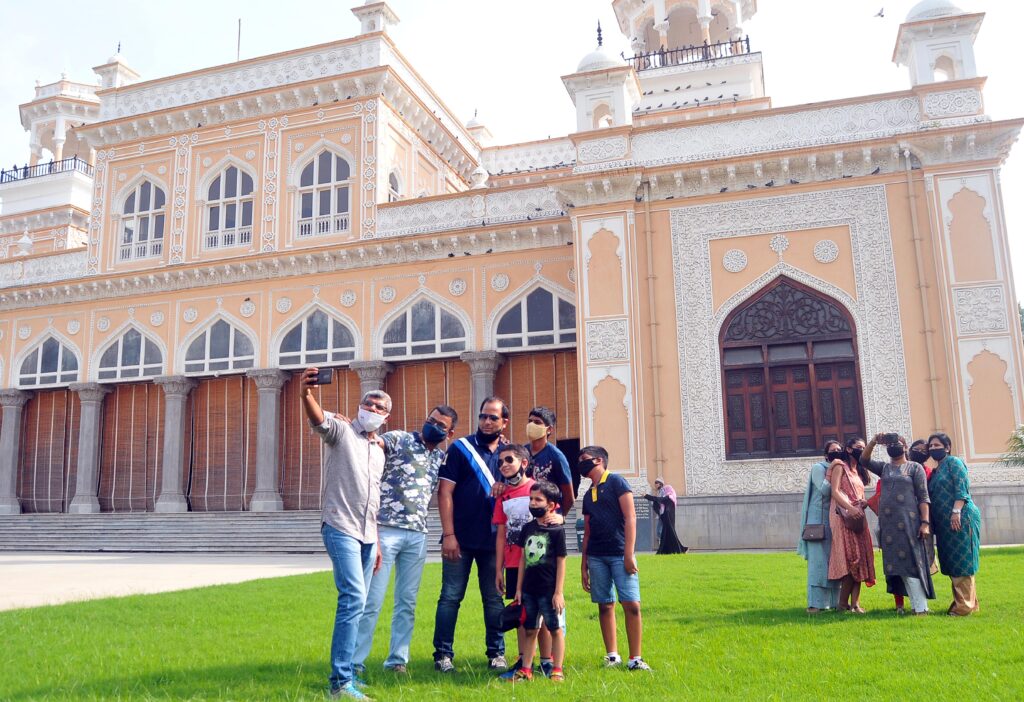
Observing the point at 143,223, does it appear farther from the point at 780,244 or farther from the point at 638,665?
the point at 638,665

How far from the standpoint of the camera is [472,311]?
1953cm

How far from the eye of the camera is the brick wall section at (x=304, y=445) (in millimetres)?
20625

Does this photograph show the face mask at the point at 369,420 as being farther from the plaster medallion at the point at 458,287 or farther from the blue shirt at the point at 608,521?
the plaster medallion at the point at 458,287

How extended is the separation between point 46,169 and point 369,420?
30597 mm

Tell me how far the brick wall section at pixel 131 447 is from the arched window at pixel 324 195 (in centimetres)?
605

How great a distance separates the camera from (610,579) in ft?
18.1

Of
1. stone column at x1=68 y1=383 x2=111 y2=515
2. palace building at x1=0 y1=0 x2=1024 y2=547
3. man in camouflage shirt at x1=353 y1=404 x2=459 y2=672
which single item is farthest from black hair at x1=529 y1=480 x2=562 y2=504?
stone column at x1=68 y1=383 x2=111 y2=515

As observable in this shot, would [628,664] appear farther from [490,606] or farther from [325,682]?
[325,682]

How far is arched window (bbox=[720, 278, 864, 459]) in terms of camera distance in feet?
51.0

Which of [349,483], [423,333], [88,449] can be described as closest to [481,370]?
[423,333]

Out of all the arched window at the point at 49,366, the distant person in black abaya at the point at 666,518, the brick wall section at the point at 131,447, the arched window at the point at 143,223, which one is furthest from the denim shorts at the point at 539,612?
the arched window at the point at 49,366

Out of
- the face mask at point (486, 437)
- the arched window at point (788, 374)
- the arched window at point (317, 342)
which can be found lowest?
the face mask at point (486, 437)

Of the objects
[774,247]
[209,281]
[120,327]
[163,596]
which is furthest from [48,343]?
[774,247]

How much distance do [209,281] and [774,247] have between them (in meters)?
13.6
